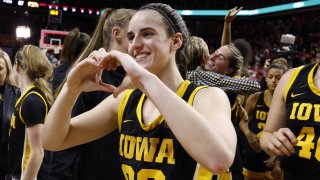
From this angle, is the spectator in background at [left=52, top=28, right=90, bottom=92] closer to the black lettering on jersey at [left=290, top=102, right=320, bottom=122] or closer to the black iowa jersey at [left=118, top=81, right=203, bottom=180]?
the black iowa jersey at [left=118, top=81, right=203, bottom=180]

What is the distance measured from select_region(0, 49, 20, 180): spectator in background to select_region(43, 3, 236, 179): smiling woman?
6.59ft

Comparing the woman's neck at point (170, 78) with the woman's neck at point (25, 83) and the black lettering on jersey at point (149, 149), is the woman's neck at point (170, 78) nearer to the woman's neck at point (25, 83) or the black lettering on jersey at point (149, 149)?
the black lettering on jersey at point (149, 149)

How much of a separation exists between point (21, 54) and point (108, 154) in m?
1.47

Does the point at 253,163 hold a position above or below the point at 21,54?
below

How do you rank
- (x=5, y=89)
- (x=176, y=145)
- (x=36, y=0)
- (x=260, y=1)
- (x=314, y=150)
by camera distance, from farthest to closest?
1. (x=36, y=0)
2. (x=260, y=1)
3. (x=5, y=89)
4. (x=314, y=150)
5. (x=176, y=145)

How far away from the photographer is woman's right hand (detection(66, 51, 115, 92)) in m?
1.61

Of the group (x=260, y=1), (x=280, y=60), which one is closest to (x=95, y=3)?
(x=260, y=1)

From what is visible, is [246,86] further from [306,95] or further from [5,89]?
[5,89]

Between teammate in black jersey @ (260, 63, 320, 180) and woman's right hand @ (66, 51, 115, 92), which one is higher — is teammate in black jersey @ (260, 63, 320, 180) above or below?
below

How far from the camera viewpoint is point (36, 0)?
71.8ft

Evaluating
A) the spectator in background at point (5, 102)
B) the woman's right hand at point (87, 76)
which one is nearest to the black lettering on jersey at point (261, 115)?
the spectator in background at point (5, 102)

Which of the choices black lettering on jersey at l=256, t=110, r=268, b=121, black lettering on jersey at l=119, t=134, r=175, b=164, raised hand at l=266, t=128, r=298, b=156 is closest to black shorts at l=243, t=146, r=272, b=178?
black lettering on jersey at l=256, t=110, r=268, b=121

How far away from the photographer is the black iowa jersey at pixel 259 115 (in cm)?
500

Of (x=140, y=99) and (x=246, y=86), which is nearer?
(x=140, y=99)
